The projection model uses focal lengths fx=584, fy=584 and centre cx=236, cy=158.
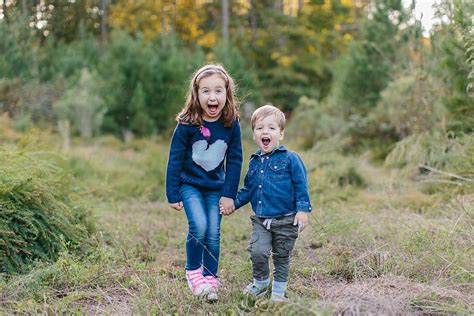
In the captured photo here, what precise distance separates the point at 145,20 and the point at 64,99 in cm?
937

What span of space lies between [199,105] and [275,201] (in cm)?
92

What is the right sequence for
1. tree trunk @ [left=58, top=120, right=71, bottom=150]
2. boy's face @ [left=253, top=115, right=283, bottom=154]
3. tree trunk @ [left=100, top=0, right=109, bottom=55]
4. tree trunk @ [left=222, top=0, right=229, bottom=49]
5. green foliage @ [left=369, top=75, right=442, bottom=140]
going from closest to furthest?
boy's face @ [left=253, top=115, right=283, bottom=154], green foliage @ [left=369, top=75, right=442, bottom=140], tree trunk @ [left=58, top=120, right=71, bottom=150], tree trunk @ [left=100, top=0, right=109, bottom=55], tree trunk @ [left=222, top=0, right=229, bottom=49]

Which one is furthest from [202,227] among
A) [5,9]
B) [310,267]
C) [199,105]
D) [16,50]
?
[16,50]

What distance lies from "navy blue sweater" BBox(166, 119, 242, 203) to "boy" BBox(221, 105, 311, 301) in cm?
38

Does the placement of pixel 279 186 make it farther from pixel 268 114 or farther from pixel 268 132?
pixel 268 114

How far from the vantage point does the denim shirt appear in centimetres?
381

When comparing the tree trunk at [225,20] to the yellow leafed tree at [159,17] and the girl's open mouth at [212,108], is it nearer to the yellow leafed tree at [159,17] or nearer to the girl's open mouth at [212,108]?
the yellow leafed tree at [159,17]

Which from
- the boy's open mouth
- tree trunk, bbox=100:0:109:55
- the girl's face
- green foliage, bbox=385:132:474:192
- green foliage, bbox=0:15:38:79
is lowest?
green foliage, bbox=385:132:474:192

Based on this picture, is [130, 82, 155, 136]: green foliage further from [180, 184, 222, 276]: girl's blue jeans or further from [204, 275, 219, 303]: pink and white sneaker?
[204, 275, 219, 303]: pink and white sneaker

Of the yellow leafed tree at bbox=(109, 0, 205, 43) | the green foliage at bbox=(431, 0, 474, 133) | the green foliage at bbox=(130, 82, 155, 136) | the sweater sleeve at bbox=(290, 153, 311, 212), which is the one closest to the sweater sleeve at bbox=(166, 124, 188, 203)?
the sweater sleeve at bbox=(290, 153, 311, 212)

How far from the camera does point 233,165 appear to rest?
14.1ft

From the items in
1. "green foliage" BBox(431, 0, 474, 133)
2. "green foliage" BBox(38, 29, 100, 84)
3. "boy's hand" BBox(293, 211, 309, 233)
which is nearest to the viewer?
"boy's hand" BBox(293, 211, 309, 233)

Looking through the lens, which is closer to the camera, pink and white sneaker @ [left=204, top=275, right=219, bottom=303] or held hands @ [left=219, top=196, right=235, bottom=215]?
pink and white sneaker @ [left=204, top=275, right=219, bottom=303]

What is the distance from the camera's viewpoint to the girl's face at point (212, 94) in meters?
4.12
